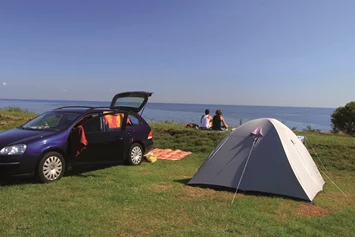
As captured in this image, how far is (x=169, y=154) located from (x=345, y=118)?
20.2 m

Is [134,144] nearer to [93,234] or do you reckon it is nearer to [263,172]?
[263,172]

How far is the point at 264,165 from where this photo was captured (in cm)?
649

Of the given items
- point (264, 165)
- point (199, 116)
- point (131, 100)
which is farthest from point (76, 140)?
point (199, 116)

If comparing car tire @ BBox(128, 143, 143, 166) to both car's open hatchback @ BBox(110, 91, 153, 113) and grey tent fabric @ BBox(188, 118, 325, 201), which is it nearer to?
car's open hatchback @ BBox(110, 91, 153, 113)

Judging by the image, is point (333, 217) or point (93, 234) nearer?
point (93, 234)

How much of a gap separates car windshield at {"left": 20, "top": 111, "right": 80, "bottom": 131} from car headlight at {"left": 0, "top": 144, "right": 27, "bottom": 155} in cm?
96

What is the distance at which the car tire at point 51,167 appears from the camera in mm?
6547

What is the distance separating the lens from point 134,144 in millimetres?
9000

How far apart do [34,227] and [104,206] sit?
1235mm

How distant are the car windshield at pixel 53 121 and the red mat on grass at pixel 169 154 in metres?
3.66

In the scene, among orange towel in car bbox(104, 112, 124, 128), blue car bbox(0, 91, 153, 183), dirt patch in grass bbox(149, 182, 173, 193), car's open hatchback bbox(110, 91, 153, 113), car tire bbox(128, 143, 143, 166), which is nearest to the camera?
blue car bbox(0, 91, 153, 183)

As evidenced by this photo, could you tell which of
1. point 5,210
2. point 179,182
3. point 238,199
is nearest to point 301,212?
point 238,199

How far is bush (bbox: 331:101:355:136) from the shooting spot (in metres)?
25.5

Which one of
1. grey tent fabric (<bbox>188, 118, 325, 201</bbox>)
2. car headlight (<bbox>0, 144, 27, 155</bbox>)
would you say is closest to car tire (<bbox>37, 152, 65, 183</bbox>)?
car headlight (<bbox>0, 144, 27, 155</bbox>)
